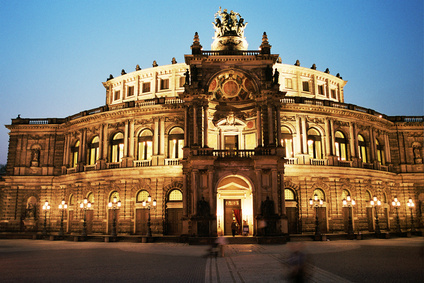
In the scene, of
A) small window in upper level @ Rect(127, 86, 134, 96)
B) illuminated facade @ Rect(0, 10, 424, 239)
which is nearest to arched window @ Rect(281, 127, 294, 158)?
illuminated facade @ Rect(0, 10, 424, 239)

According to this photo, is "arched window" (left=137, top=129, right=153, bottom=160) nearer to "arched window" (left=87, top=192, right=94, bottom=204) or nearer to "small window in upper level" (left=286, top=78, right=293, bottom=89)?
"arched window" (left=87, top=192, right=94, bottom=204)

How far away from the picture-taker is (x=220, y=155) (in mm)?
35750

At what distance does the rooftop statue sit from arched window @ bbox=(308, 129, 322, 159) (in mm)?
14277

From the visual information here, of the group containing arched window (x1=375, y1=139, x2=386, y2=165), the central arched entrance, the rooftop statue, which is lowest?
the central arched entrance

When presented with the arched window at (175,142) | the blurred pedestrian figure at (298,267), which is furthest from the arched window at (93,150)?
the blurred pedestrian figure at (298,267)

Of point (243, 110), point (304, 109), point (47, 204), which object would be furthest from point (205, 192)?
point (47, 204)

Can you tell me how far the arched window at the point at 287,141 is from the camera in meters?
41.9

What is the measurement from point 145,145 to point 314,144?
63.9 ft

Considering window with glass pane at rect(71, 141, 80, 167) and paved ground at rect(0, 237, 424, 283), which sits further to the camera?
window with glass pane at rect(71, 141, 80, 167)

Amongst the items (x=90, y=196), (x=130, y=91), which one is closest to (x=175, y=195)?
(x=90, y=196)

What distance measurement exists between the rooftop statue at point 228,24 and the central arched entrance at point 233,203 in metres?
17.7

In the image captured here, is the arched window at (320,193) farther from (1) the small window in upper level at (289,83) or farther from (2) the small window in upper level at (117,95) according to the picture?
(2) the small window in upper level at (117,95)

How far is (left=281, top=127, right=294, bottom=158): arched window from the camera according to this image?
138ft

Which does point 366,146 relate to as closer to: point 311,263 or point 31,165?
point 311,263
